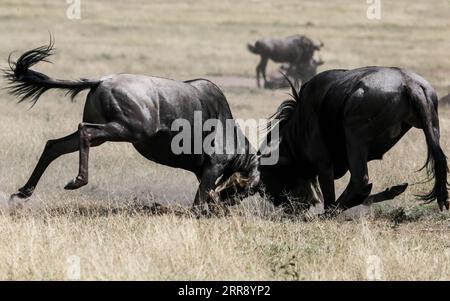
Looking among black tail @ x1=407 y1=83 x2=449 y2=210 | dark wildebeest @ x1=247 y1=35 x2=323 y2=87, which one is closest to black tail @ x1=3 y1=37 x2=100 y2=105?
black tail @ x1=407 y1=83 x2=449 y2=210

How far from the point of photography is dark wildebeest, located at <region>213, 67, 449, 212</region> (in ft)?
30.0

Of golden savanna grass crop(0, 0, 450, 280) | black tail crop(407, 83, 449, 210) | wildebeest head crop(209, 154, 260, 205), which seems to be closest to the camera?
golden savanna grass crop(0, 0, 450, 280)

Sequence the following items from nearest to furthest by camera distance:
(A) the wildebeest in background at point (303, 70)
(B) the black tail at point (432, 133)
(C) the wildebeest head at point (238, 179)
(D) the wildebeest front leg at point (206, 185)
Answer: (B) the black tail at point (432, 133), (D) the wildebeest front leg at point (206, 185), (C) the wildebeest head at point (238, 179), (A) the wildebeest in background at point (303, 70)

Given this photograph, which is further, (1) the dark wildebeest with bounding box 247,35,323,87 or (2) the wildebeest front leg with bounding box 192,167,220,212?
(1) the dark wildebeest with bounding box 247,35,323,87

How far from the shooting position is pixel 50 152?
9.53 metres

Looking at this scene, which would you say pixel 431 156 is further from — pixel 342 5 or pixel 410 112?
pixel 342 5

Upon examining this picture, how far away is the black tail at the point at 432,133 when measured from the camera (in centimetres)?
907

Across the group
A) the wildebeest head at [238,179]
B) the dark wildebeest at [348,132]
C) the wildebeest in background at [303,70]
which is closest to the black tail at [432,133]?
the dark wildebeest at [348,132]

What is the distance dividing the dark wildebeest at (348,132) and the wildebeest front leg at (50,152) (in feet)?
4.50

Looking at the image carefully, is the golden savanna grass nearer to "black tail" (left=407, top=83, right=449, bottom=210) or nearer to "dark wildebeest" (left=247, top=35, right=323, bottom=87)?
"black tail" (left=407, top=83, right=449, bottom=210)

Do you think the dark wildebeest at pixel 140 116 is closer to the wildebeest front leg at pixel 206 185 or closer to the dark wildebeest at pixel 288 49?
the wildebeest front leg at pixel 206 185

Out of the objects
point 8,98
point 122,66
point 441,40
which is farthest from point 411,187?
point 441,40

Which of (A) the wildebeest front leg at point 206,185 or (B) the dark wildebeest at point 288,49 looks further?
(B) the dark wildebeest at point 288,49
